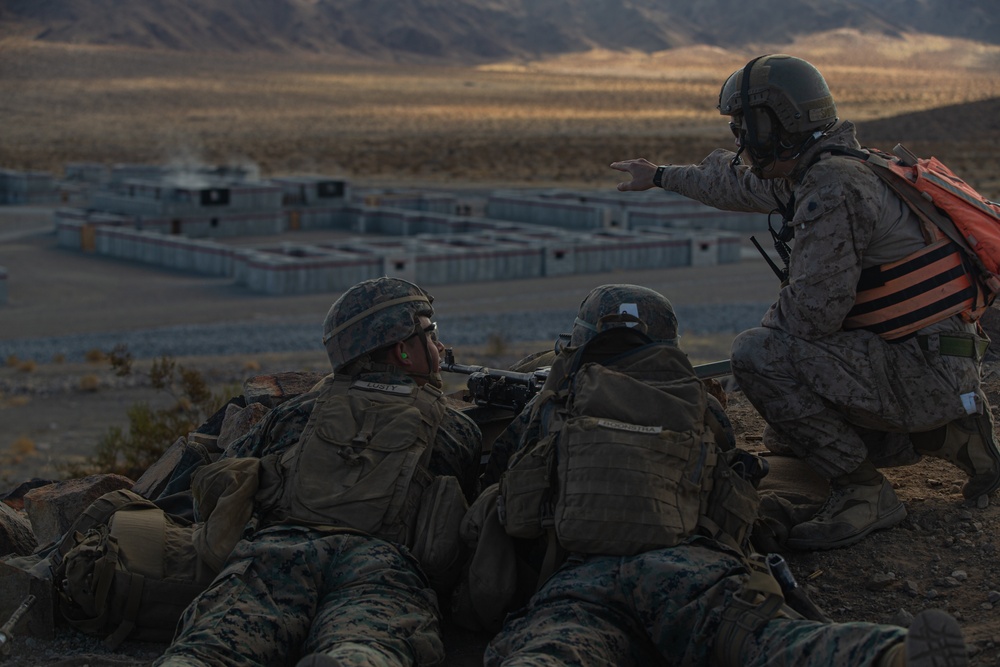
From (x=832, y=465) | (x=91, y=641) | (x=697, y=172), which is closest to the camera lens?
(x=91, y=641)

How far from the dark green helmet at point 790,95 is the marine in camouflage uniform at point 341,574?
4.58ft

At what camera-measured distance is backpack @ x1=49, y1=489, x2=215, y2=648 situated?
4426mm

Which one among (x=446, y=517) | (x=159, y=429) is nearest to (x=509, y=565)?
(x=446, y=517)

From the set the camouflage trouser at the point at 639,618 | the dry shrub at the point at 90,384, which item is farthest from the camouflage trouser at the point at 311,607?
the dry shrub at the point at 90,384

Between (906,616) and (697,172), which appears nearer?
(906,616)

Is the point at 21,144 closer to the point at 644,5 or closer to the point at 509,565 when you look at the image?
the point at 509,565

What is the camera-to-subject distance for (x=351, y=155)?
5375 centimetres

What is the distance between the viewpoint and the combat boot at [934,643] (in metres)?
3.12

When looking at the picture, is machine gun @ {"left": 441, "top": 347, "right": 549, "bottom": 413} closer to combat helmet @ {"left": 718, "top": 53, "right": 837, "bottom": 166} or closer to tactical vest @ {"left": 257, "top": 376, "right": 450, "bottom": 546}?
tactical vest @ {"left": 257, "top": 376, "right": 450, "bottom": 546}

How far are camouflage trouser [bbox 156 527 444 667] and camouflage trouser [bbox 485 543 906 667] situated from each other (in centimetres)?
29

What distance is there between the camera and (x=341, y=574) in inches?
163

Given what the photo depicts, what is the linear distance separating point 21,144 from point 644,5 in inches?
4230

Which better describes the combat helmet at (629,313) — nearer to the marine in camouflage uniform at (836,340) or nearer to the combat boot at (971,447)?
the marine in camouflage uniform at (836,340)

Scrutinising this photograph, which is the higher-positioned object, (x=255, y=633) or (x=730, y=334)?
(x=255, y=633)
